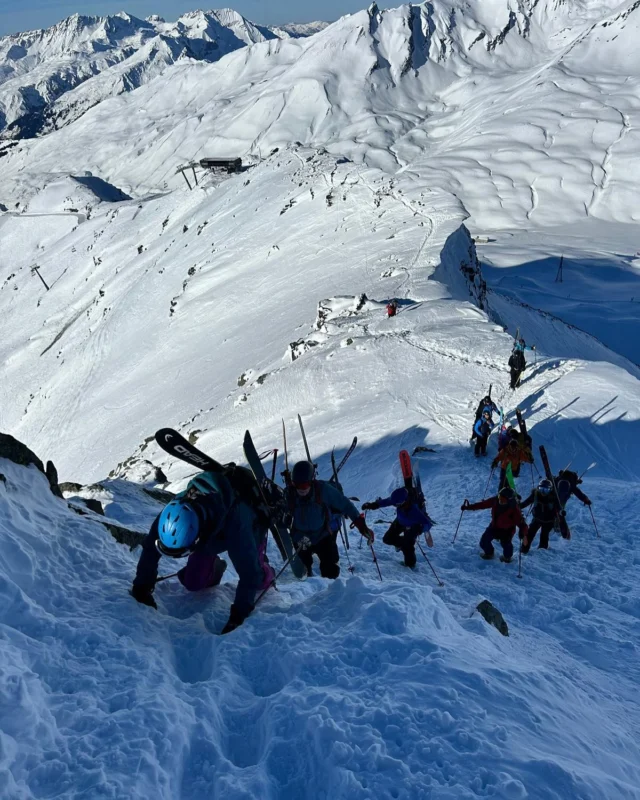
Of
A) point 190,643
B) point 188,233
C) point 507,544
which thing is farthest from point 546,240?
point 190,643

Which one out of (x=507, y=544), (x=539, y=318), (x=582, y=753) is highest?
(x=582, y=753)

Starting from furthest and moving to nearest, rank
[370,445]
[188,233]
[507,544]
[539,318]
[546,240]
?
[546,240]
[188,233]
[539,318]
[370,445]
[507,544]

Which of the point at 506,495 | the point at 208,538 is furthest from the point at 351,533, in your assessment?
the point at 208,538

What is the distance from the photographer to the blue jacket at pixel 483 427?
→ 15.2 meters

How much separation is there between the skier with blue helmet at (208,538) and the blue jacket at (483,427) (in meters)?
10.2

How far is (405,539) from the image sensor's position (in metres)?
9.40

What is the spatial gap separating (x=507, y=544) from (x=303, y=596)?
176 inches

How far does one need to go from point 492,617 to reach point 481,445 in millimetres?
8797

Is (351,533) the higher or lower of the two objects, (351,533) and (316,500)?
the lower

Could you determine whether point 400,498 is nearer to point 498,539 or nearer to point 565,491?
point 498,539

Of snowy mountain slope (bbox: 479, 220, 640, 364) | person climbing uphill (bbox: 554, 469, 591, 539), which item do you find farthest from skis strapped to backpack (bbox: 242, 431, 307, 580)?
snowy mountain slope (bbox: 479, 220, 640, 364)

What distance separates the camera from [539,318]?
3625 cm

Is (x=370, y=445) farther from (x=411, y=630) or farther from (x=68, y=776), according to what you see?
(x=68, y=776)

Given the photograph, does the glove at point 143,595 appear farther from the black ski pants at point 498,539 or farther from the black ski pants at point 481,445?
the black ski pants at point 481,445
